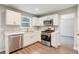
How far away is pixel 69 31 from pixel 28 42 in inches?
148

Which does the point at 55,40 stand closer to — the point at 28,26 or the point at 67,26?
the point at 28,26

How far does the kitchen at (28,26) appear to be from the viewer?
2365 millimetres

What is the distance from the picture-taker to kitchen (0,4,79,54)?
237 centimetres

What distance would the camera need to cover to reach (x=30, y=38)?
3080 millimetres

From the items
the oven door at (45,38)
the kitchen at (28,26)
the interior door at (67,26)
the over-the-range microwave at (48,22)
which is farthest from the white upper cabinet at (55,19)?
the interior door at (67,26)

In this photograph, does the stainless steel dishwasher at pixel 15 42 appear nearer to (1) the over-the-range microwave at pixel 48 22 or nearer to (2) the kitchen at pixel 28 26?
(2) the kitchen at pixel 28 26

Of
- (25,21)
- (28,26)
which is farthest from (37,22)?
(25,21)

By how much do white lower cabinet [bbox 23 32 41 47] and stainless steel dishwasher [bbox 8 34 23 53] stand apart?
22 centimetres

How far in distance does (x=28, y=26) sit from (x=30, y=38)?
0.74 metres

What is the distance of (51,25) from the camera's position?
134 inches

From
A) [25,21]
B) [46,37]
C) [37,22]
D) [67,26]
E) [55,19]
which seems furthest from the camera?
[67,26]

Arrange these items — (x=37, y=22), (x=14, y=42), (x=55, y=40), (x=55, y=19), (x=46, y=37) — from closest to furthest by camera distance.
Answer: (x=14, y=42) < (x=55, y=40) < (x=55, y=19) < (x=46, y=37) < (x=37, y=22)
